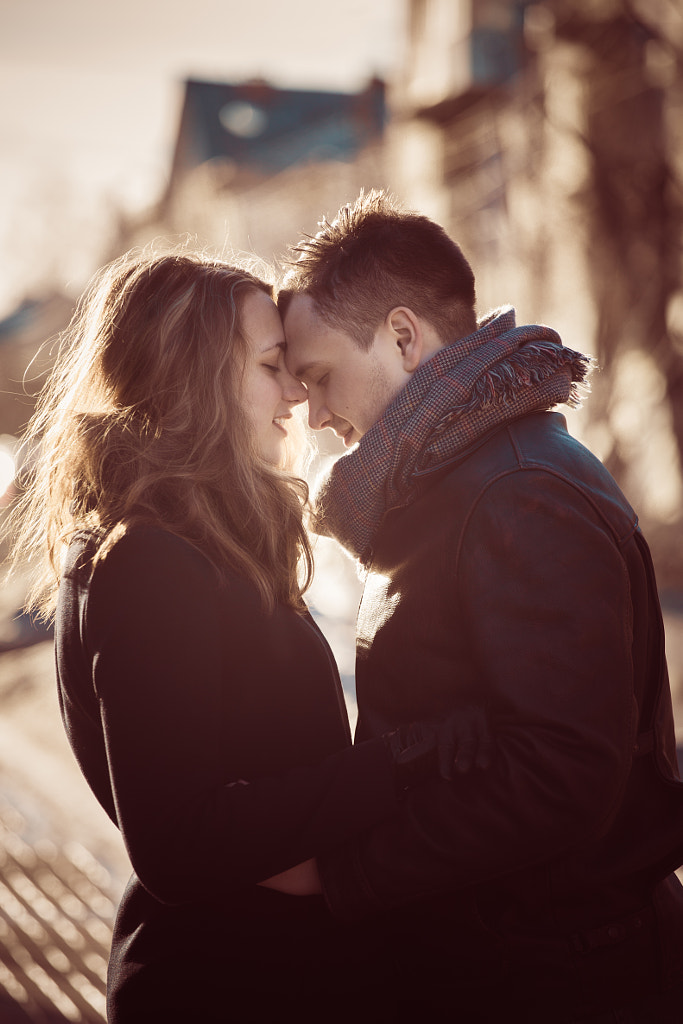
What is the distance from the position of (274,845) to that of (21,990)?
7.92 ft

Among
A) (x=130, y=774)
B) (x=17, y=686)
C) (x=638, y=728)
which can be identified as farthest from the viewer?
(x=17, y=686)

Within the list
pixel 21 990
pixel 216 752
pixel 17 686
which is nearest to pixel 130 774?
pixel 216 752

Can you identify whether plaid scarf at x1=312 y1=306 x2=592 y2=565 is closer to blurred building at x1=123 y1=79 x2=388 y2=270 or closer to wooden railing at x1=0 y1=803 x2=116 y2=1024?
wooden railing at x1=0 y1=803 x2=116 y2=1024

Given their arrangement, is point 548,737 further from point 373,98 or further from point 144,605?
point 373,98

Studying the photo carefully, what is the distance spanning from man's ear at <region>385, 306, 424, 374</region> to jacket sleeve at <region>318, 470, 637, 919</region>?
553 mm

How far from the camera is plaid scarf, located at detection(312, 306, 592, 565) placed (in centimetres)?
169

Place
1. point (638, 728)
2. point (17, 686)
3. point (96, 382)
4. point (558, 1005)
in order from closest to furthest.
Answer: point (558, 1005) → point (638, 728) → point (96, 382) → point (17, 686)

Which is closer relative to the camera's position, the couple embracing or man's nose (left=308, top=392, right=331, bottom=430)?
the couple embracing

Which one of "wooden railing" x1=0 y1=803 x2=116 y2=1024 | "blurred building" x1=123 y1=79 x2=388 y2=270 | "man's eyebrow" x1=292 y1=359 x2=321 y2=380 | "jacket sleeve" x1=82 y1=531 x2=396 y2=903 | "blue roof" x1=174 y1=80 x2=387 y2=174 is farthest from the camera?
"blue roof" x1=174 y1=80 x2=387 y2=174

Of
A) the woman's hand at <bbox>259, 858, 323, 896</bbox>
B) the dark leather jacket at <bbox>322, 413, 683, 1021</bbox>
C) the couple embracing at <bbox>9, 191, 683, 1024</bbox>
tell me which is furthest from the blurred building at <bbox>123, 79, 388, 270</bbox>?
the woman's hand at <bbox>259, 858, 323, 896</bbox>

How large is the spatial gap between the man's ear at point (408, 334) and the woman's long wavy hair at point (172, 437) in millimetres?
354

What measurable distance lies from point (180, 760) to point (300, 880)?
37cm

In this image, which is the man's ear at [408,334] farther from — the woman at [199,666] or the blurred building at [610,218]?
the blurred building at [610,218]

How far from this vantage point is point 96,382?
1.94 m
